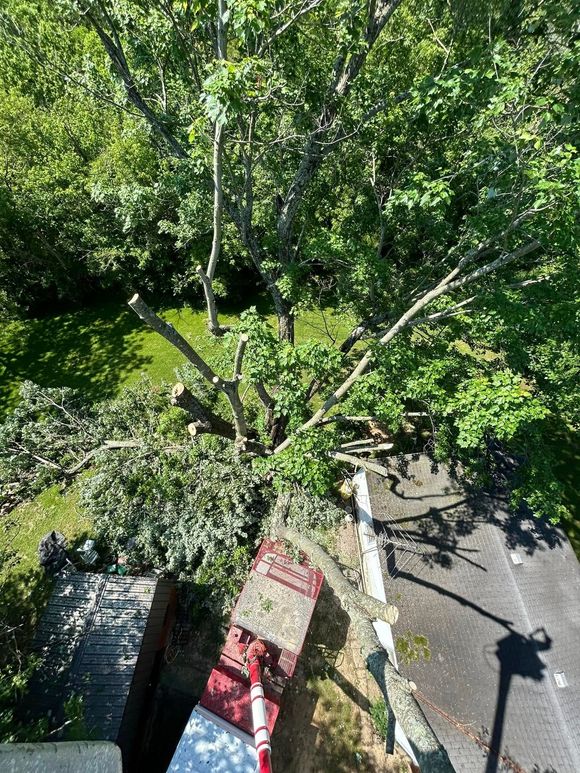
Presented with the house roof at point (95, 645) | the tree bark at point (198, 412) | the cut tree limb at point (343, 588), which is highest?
the tree bark at point (198, 412)

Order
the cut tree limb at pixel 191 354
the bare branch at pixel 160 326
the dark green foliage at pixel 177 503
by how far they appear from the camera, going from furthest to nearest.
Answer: the dark green foliage at pixel 177 503
the cut tree limb at pixel 191 354
the bare branch at pixel 160 326

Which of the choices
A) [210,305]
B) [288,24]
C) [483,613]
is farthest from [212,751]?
[288,24]

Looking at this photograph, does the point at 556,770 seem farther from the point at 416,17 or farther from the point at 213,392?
the point at 416,17

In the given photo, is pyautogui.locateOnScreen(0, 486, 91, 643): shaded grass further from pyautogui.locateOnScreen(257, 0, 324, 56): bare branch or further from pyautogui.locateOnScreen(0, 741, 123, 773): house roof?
pyautogui.locateOnScreen(257, 0, 324, 56): bare branch

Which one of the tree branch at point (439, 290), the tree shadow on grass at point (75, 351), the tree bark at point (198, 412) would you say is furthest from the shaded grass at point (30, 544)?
the tree branch at point (439, 290)

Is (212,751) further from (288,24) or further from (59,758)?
(288,24)

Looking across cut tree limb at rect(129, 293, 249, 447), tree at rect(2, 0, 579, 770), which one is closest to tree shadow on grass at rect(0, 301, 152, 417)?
tree at rect(2, 0, 579, 770)

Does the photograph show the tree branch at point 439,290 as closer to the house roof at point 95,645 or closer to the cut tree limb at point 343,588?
the cut tree limb at point 343,588
